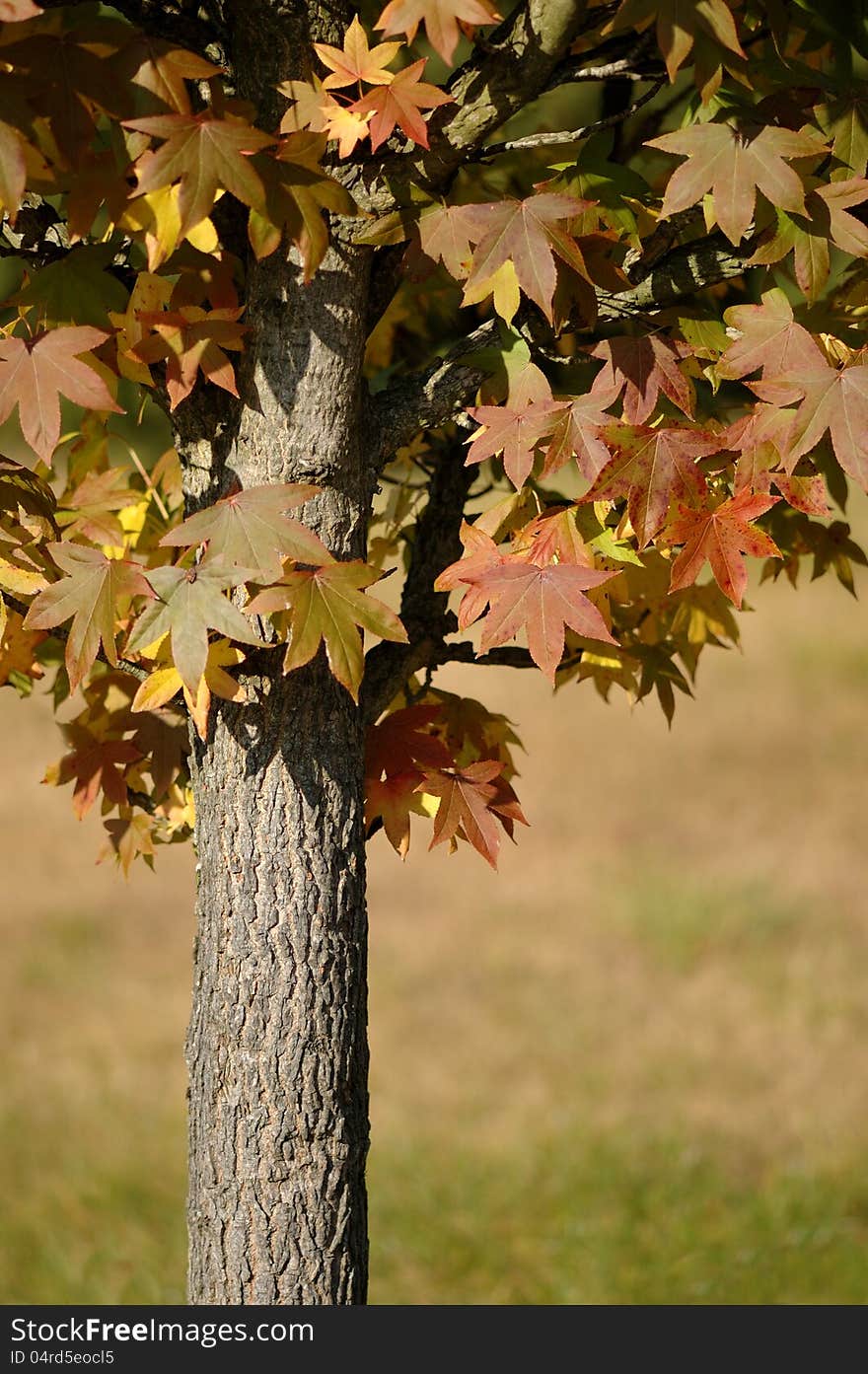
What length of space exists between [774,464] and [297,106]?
0.51 m

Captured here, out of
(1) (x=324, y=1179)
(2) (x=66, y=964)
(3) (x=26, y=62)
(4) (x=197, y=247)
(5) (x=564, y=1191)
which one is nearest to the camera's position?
(3) (x=26, y=62)

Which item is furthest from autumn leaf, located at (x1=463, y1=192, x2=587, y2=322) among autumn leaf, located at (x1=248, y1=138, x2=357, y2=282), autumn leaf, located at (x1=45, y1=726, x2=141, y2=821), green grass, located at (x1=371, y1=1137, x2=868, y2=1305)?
green grass, located at (x1=371, y1=1137, x2=868, y2=1305)

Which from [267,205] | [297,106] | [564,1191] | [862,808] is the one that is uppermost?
[862,808]

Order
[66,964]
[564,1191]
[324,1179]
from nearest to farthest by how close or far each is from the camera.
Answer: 1. [324,1179]
2. [564,1191]
3. [66,964]

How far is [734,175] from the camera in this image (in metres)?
1.06

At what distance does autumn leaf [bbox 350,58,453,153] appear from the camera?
1.06m

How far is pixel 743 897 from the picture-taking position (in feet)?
14.4

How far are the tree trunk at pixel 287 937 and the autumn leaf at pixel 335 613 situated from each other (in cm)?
18

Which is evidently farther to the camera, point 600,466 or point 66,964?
point 66,964

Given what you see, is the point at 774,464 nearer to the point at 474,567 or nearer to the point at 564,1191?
the point at 474,567

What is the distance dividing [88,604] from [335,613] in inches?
8.7

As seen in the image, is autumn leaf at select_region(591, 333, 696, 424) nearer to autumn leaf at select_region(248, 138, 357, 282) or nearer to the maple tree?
the maple tree

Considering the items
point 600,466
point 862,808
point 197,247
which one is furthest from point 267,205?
point 862,808

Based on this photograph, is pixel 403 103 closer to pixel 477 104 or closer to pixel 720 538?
pixel 477 104
